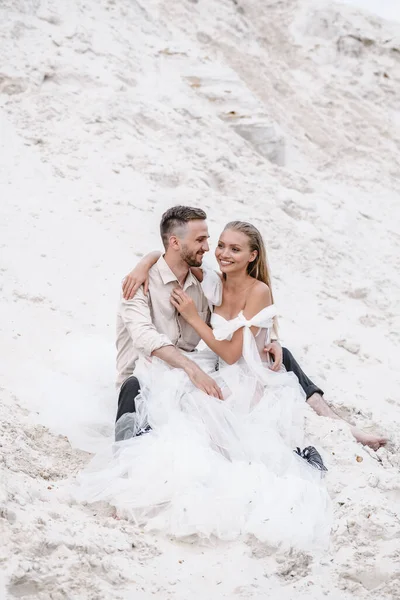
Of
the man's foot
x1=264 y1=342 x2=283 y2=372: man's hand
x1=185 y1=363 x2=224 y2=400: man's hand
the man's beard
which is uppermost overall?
the man's beard

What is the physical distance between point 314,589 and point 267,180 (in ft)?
22.2

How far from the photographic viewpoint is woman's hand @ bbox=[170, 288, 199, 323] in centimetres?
388

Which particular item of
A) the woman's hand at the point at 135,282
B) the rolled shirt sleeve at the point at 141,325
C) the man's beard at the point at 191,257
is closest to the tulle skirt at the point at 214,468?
the rolled shirt sleeve at the point at 141,325

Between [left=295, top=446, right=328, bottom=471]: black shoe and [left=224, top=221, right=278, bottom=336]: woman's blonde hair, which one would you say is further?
[left=224, top=221, right=278, bottom=336]: woman's blonde hair

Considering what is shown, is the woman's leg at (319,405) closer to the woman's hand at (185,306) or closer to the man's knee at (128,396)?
the woman's hand at (185,306)

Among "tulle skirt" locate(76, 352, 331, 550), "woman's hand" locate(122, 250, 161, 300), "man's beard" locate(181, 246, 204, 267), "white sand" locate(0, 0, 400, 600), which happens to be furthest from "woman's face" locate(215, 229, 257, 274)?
"white sand" locate(0, 0, 400, 600)

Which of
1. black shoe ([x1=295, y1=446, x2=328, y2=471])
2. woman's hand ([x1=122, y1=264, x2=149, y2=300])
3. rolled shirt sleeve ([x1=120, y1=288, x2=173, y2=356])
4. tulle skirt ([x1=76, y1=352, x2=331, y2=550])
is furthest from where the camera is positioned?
woman's hand ([x1=122, y1=264, x2=149, y2=300])

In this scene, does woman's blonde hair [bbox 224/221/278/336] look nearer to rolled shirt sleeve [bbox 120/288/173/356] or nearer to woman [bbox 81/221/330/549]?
woman [bbox 81/221/330/549]

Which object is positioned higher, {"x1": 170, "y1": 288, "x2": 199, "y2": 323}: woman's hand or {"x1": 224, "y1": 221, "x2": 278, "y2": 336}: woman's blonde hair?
{"x1": 224, "y1": 221, "x2": 278, "y2": 336}: woman's blonde hair

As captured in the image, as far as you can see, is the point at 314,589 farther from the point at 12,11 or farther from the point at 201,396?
the point at 12,11

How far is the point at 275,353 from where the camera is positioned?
4.09 m

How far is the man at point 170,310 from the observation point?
12.5ft

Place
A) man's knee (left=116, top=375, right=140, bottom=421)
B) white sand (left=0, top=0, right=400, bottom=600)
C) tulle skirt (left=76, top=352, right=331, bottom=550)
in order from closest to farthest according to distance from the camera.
A: white sand (left=0, top=0, right=400, bottom=600), tulle skirt (left=76, top=352, right=331, bottom=550), man's knee (left=116, top=375, right=140, bottom=421)

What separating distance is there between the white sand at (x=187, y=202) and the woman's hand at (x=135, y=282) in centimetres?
79
